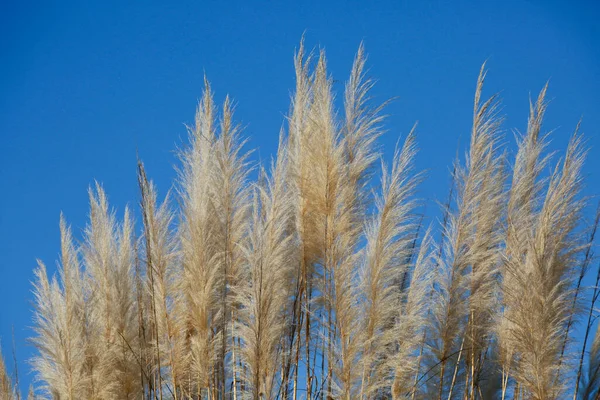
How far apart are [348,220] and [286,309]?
80cm

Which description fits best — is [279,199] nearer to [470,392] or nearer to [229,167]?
[229,167]

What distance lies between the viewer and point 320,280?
470cm

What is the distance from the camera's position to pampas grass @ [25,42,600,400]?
4.41m

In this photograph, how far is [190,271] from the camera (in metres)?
4.73

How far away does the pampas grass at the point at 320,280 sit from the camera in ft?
14.5

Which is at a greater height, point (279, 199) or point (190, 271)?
point (279, 199)

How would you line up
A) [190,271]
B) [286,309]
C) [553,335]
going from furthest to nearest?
1. [286,309]
2. [190,271]
3. [553,335]

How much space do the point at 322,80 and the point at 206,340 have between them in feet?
5.38

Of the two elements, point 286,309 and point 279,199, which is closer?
point 279,199

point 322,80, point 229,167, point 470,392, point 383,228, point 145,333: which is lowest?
point 470,392

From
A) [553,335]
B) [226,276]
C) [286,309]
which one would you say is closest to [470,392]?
[553,335]

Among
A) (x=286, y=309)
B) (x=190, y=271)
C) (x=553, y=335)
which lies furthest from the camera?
(x=286, y=309)

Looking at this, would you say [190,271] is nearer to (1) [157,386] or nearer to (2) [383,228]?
(1) [157,386]

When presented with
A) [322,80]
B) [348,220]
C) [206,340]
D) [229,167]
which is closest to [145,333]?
[206,340]
